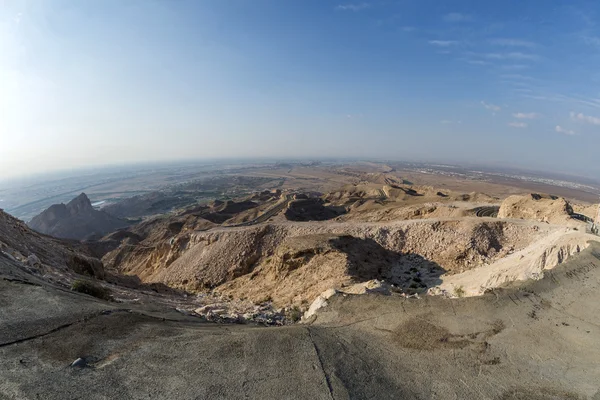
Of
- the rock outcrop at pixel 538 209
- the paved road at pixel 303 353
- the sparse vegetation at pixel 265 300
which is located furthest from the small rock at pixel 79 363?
the rock outcrop at pixel 538 209

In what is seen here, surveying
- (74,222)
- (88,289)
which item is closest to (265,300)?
(88,289)

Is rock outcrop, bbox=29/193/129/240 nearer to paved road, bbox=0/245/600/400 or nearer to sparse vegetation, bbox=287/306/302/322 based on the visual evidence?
sparse vegetation, bbox=287/306/302/322

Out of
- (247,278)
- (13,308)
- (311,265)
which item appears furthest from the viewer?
(247,278)

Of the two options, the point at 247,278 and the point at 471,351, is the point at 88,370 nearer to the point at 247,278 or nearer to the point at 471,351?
the point at 471,351

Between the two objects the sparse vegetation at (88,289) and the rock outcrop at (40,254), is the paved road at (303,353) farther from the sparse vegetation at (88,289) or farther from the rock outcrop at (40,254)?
the rock outcrop at (40,254)

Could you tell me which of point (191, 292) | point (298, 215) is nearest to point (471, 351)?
point (191, 292)
